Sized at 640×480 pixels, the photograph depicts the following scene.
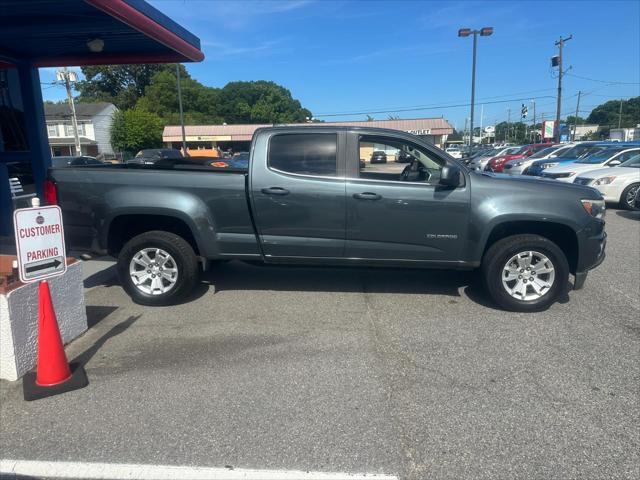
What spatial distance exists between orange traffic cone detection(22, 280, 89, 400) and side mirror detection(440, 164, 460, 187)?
3647mm

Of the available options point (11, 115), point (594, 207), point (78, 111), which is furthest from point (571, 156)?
point (78, 111)

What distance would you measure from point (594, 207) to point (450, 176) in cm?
162

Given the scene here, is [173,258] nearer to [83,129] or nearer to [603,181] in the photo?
[603,181]

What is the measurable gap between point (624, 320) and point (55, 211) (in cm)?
534

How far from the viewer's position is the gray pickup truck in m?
5.01

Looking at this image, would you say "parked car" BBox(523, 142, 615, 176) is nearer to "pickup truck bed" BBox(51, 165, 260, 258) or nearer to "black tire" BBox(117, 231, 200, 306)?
"pickup truck bed" BBox(51, 165, 260, 258)

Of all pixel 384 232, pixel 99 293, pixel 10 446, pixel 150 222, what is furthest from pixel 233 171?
pixel 10 446

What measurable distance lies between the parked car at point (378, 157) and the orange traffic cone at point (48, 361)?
3.42m

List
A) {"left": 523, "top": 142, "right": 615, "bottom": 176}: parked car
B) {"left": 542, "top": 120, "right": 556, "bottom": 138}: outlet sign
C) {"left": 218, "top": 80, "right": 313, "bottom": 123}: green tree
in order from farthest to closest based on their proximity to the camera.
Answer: {"left": 218, "top": 80, "right": 313, "bottom": 123}: green tree
{"left": 542, "top": 120, "right": 556, "bottom": 138}: outlet sign
{"left": 523, "top": 142, "right": 615, "bottom": 176}: parked car

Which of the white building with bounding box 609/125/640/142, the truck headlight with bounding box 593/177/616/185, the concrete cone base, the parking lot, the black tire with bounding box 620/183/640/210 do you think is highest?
the white building with bounding box 609/125/640/142

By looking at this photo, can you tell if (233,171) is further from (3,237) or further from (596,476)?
(3,237)

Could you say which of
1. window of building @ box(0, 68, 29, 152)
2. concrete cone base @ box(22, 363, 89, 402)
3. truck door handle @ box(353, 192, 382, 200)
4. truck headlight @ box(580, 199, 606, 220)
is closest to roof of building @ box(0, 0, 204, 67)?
window of building @ box(0, 68, 29, 152)

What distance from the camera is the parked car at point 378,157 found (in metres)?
5.26

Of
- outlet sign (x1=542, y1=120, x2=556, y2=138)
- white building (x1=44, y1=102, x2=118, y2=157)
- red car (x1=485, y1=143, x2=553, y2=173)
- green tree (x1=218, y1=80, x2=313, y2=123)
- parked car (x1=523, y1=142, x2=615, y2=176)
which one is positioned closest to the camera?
parked car (x1=523, y1=142, x2=615, y2=176)
